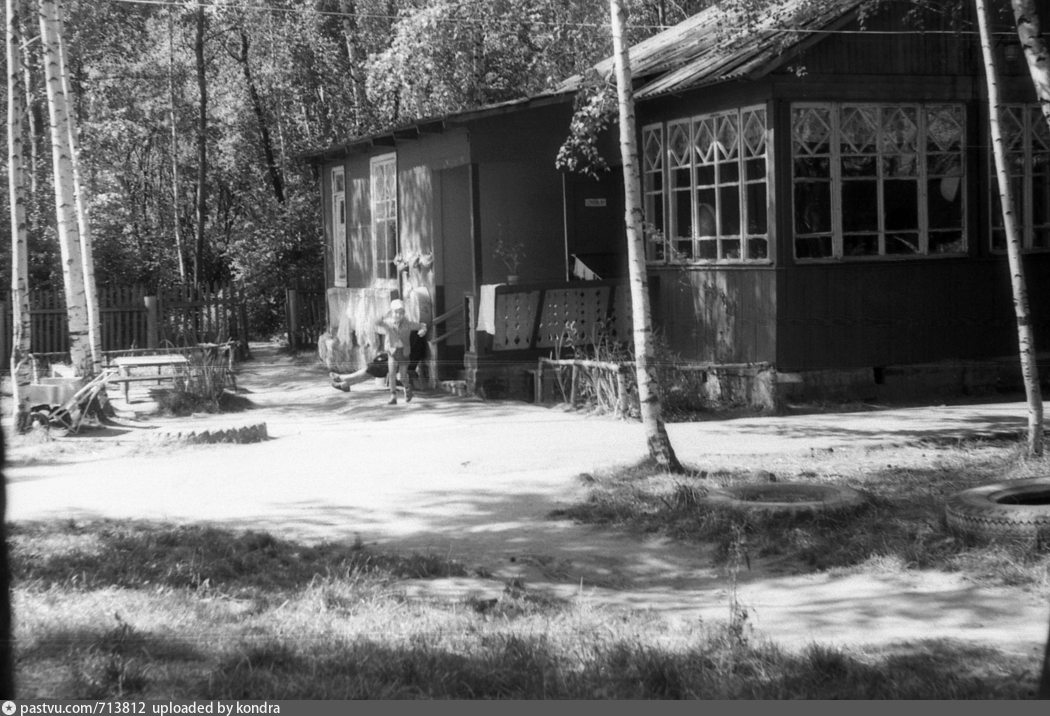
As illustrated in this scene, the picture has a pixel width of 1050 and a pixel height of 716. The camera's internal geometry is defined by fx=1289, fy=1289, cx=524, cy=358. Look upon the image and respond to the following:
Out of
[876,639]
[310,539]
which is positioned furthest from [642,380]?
[876,639]

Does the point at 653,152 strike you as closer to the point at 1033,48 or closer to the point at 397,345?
the point at 397,345

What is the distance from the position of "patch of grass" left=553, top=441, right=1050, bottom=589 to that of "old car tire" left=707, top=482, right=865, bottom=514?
63 millimetres

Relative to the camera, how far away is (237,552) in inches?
313

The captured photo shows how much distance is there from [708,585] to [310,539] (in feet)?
9.01

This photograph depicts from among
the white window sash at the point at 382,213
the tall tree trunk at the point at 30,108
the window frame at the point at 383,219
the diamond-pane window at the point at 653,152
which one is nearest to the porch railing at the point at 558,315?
the diamond-pane window at the point at 653,152

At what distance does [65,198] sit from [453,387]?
5.55 meters

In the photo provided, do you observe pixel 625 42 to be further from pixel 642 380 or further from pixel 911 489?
pixel 911 489

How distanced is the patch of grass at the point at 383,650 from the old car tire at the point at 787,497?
2241mm

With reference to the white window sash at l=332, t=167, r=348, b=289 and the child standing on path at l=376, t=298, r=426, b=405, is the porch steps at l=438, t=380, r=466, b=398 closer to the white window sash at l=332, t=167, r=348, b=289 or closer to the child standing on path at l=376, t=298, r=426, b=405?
the child standing on path at l=376, t=298, r=426, b=405

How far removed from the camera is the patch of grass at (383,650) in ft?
17.2

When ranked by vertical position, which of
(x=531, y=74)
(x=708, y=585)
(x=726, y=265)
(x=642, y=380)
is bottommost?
(x=708, y=585)

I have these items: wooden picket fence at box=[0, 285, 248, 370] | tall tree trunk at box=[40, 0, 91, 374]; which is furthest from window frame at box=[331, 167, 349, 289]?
tall tree trunk at box=[40, 0, 91, 374]

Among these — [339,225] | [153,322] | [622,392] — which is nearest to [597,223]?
[622,392]

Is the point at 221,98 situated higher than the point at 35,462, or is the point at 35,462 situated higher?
the point at 221,98
